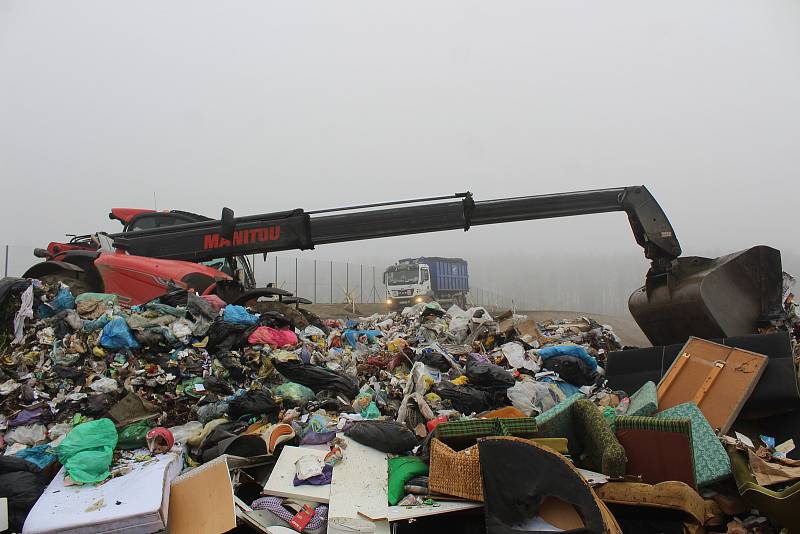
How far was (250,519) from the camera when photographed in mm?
2748

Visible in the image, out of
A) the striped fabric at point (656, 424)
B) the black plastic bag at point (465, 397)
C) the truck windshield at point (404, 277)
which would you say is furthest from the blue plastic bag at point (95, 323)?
the truck windshield at point (404, 277)

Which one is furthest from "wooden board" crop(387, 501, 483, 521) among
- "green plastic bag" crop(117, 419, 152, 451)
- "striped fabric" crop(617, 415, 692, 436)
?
"green plastic bag" crop(117, 419, 152, 451)

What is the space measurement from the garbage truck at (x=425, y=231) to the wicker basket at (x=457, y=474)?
3361mm

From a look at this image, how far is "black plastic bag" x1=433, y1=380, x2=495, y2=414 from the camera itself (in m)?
4.47

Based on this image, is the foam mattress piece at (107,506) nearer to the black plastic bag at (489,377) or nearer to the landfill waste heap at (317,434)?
the landfill waste heap at (317,434)

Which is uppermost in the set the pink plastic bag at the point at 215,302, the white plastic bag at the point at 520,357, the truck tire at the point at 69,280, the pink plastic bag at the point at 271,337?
the truck tire at the point at 69,280

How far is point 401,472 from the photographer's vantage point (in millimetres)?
3105

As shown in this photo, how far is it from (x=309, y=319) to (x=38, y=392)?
11.4 ft

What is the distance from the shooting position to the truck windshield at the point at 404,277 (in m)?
Result: 19.4

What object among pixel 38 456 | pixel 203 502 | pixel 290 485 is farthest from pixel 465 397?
pixel 38 456

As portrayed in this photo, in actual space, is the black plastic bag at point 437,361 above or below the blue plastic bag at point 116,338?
below

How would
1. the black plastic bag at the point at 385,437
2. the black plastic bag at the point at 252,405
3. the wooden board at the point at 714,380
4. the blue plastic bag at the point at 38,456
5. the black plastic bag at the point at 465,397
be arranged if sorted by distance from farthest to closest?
1. the black plastic bag at the point at 465,397
2. the black plastic bag at the point at 252,405
3. the wooden board at the point at 714,380
4. the black plastic bag at the point at 385,437
5. the blue plastic bag at the point at 38,456

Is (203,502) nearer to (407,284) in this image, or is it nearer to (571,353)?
(571,353)

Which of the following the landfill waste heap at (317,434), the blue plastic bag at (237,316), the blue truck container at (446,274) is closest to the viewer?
the landfill waste heap at (317,434)
